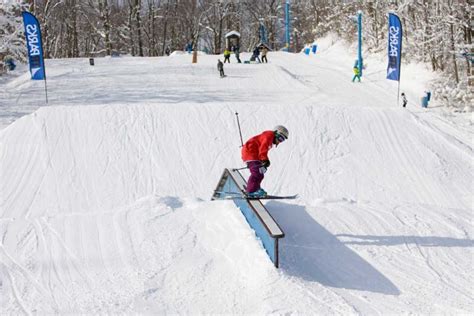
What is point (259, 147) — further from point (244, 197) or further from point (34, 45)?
point (34, 45)

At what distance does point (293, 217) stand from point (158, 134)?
821cm

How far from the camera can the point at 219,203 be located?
28.6 ft

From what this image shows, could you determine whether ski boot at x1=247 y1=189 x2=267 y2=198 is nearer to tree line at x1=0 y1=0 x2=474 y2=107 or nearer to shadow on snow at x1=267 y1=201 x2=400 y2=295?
shadow on snow at x1=267 y1=201 x2=400 y2=295

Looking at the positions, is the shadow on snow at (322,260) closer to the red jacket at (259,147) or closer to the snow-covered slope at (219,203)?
the snow-covered slope at (219,203)

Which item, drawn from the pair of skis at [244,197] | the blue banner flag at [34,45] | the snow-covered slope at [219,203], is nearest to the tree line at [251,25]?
the snow-covered slope at [219,203]

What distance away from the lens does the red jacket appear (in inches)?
299

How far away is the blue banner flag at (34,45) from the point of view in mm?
18391

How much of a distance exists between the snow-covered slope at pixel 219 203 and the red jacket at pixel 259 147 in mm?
1048

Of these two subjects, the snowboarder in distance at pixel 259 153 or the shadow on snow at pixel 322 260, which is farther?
the snowboarder in distance at pixel 259 153

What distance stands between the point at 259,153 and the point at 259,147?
11 centimetres

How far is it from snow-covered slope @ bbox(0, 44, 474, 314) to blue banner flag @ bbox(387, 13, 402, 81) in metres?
2.06

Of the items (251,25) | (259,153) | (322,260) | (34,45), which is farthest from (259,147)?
(251,25)

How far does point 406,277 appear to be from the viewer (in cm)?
645

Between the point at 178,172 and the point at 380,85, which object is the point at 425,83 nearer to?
the point at 380,85
